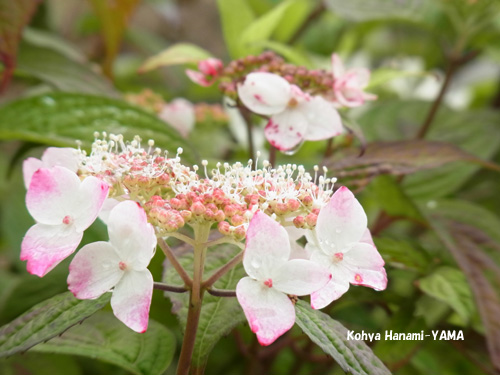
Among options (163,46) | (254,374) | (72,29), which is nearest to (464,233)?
(254,374)

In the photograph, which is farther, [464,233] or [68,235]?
[464,233]

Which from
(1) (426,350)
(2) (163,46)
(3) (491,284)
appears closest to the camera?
(3) (491,284)

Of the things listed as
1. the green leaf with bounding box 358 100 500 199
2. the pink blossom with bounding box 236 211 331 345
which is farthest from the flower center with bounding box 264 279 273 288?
the green leaf with bounding box 358 100 500 199

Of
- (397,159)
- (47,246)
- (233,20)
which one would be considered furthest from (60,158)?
(233,20)

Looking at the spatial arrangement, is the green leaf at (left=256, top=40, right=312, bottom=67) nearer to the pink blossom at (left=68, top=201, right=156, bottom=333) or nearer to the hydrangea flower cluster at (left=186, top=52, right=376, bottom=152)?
the hydrangea flower cluster at (left=186, top=52, right=376, bottom=152)

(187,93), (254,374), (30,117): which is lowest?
(254,374)

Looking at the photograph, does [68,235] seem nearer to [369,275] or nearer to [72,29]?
[369,275]

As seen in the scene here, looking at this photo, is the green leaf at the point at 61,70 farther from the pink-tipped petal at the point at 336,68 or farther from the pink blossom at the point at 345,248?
the pink blossom at the point at 345,248
